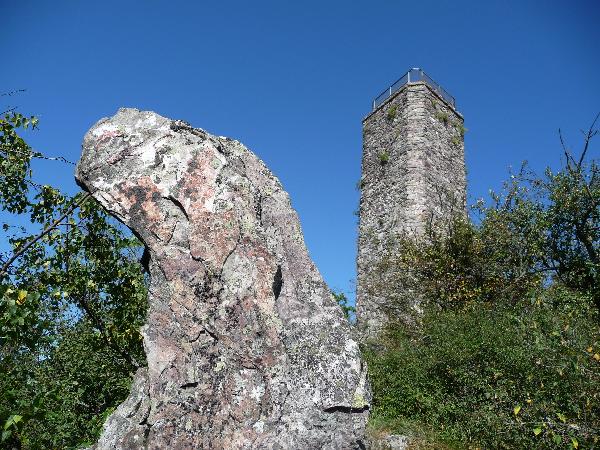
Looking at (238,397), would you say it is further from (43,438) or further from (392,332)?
(392,332)

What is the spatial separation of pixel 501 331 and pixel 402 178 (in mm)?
8565

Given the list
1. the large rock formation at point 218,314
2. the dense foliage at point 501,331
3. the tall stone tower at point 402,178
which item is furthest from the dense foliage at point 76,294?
the tall stone tower at point 402,178

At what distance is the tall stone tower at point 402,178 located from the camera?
55.7ft

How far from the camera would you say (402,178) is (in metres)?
18.2

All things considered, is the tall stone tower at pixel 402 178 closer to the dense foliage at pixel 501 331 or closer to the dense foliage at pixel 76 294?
the dense foliage at pixel 501 331

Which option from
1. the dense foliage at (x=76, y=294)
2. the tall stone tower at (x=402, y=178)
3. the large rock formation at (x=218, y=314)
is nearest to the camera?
the large rock formation at (x=218, y=314)

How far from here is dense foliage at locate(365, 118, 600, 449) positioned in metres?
6.89

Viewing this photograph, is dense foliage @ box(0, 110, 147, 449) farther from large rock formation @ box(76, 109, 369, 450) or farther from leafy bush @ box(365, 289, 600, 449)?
leafy bush @ box(365, 289, 600, 449)

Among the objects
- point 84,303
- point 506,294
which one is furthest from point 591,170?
point 84,303

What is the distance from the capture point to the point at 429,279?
50.2 feet

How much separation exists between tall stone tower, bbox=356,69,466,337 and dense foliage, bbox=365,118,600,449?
0.85 metres

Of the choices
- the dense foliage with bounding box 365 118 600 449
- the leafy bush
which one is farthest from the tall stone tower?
the leafy bush

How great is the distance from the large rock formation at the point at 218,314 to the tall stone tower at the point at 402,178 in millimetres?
13049

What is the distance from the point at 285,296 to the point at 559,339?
5.46 meters
